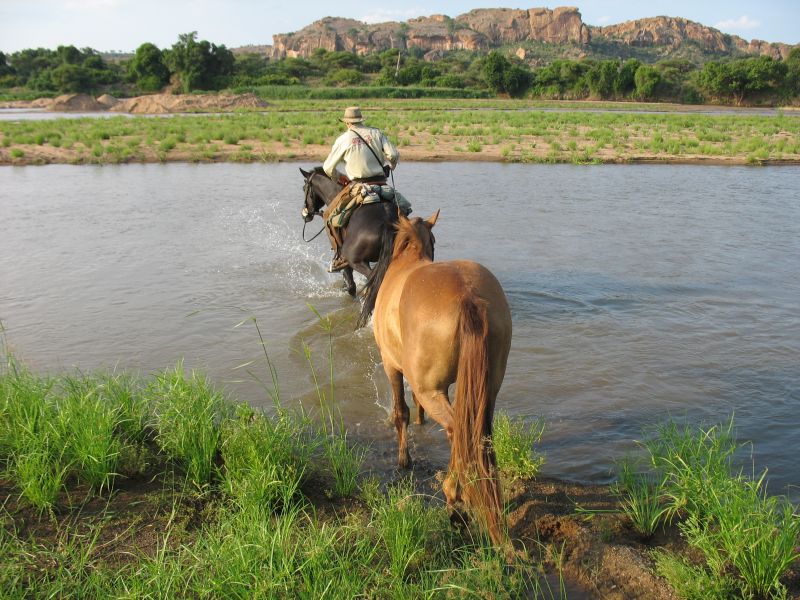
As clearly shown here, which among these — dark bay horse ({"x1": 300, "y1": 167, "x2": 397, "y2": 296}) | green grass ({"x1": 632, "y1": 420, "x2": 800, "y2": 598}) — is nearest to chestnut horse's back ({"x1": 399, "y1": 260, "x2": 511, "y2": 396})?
green grass ({"x1": 632, "y1": 420, "x2": 800, "y2": 598})

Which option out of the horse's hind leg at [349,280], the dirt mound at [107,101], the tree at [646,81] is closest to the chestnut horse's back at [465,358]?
the horse's hind leg at [349,280]

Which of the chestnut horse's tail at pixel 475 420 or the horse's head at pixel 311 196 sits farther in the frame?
the horse's head at pixel 311 196

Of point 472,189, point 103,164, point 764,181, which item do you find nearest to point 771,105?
point 764,181

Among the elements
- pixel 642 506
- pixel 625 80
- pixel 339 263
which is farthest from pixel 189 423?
pixel 625 80

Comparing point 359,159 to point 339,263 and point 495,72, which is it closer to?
point 339,263

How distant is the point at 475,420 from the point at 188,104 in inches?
2334

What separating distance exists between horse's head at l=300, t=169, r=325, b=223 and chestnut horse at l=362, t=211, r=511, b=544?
481 centimetres

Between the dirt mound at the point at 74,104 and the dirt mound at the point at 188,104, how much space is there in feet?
8.88

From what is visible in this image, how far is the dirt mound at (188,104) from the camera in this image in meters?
53.2

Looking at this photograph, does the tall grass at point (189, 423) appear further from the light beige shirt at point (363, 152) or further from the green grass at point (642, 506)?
the light beige shirt at point (363, 152)

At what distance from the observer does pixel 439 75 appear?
90688 mm

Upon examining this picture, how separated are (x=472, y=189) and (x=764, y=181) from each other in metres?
8.45

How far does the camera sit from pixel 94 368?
5578mm

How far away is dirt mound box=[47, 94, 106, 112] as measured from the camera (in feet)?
183
